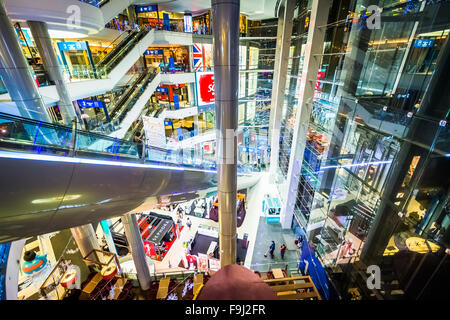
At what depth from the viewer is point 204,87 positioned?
Answer: 14.8m

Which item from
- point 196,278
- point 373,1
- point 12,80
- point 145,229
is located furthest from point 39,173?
point 145,229

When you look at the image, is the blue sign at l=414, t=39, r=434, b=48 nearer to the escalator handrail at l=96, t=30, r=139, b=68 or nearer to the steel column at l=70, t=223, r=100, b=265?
the escalator handrail at l=96, t=30, r=139, b=68

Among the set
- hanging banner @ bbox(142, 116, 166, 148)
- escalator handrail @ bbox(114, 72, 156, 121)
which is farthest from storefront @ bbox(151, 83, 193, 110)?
hanging banner @ bbox(142, 116, 166, 148)

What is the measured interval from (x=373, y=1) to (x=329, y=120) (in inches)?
204

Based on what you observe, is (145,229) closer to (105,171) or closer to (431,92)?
(105,171)

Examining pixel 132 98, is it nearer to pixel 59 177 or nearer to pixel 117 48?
pixel 117 48

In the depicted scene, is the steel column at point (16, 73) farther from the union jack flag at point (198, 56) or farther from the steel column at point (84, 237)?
the union jack flag at point (198, 56)

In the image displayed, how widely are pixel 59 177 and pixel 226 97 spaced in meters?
3.62

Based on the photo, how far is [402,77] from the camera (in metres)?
4.79

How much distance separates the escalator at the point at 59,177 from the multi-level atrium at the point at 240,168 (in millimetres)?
21

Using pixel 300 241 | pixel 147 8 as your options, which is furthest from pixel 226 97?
pixel 147 8

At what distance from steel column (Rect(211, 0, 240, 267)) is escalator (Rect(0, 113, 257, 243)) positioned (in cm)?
207

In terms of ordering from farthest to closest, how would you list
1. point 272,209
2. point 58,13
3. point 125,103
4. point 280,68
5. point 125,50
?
point 280,68
point 272,209
point 125,103
point 125,50
point 58,13

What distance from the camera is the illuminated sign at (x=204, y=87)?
565 inches
